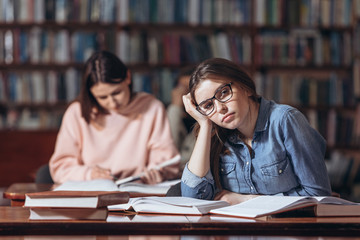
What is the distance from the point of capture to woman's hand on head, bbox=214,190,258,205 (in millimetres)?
1438

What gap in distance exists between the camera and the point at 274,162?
1.46 m

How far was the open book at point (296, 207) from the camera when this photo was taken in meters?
1.10

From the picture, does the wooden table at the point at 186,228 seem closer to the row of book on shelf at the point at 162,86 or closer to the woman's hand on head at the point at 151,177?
the woman's hand on head at the point at 151,177

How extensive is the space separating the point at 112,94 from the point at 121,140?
0.85ft

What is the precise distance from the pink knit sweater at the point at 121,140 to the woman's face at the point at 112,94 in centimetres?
11

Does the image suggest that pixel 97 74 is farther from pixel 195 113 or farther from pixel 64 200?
pixel 64 200

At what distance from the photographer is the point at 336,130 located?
425cm

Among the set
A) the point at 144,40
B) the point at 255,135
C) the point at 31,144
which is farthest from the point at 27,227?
the point at 144,40

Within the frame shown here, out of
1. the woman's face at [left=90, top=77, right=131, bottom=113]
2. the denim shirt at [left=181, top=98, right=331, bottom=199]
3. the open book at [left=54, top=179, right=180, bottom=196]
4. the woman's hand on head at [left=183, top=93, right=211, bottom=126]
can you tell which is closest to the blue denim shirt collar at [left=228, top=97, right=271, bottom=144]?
the denim shirt at [left=181, top=98, right=331, bottom=199]

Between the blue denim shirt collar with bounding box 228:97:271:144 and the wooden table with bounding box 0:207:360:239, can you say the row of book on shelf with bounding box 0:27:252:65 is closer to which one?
the blue denim shirt collar with bounding box 228:97:271:144

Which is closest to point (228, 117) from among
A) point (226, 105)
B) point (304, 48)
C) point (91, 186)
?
point (226, 105)

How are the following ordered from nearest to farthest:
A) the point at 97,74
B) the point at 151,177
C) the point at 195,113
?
the point at 195,113 → the point at 151,177 → the point at 97,74

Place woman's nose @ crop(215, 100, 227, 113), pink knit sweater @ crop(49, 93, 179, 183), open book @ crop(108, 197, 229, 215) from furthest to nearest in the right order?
pink knit sweater @ crop(49, 93, 179, 183) → woman's nose @ crop(215, 100, 227, 113) → open book @ crop(108, 197, 229, 215)

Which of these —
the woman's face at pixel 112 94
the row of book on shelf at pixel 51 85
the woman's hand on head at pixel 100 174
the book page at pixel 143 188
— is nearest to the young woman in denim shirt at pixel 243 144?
the book page at pixel 143 188
